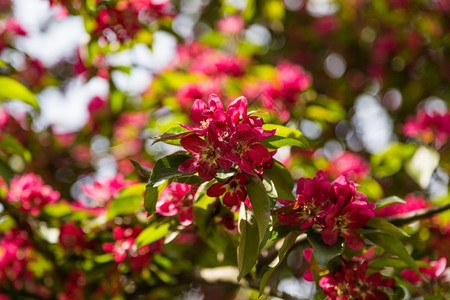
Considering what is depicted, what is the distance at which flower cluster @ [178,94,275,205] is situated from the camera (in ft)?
3.81

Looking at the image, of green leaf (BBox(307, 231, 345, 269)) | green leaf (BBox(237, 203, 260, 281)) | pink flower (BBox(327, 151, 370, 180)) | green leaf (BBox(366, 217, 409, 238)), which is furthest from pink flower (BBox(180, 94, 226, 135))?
pink flower (BBox(327, 151, 370, 180))

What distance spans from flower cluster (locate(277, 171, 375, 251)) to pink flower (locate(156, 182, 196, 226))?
0.30 metres

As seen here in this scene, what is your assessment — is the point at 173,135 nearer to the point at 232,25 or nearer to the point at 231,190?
the point at 231,190

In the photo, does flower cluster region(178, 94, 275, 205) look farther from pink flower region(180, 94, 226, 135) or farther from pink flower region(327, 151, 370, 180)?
pink flower region(327, 151, 370, 180)

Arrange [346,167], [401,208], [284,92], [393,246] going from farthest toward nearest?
[346,167]
[284,92]
[401,208]
[393,246]

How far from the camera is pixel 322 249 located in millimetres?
1164

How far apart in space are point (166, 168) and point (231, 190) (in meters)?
0.17

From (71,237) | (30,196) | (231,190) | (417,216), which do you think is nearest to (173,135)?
(231,190)

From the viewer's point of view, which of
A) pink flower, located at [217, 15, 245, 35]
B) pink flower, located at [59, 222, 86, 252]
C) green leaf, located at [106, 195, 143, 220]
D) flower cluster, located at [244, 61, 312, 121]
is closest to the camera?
green leaf, located at [106, 195, 143, 220]

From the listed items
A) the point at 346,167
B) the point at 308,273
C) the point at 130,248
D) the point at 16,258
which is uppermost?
the point at 308,273

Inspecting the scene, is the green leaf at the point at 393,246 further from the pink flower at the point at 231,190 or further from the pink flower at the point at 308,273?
the pink flower at the point at 231,190

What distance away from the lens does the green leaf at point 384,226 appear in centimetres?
125

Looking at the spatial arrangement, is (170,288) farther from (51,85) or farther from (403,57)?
(403,57)

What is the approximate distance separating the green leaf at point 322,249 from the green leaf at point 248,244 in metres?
0.14
